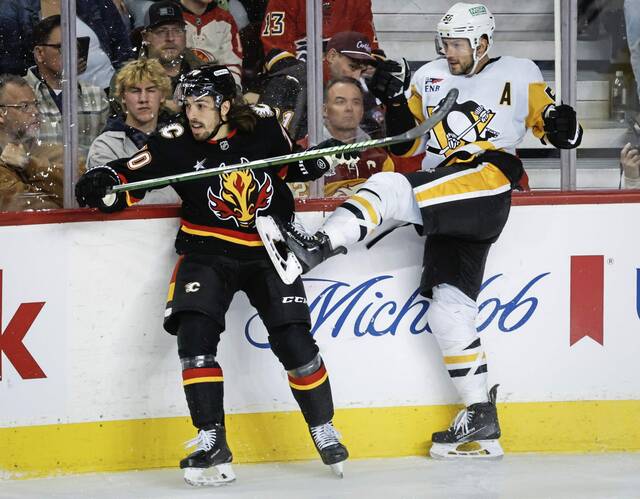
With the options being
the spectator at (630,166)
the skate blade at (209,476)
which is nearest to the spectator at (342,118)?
the spectator at (630,166)

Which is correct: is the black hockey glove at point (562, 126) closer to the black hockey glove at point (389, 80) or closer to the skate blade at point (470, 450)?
the black hockey glove at point (389, 80)

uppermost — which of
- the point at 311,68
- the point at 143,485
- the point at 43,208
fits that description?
the point at 311,68

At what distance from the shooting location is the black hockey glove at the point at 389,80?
412 centimetres

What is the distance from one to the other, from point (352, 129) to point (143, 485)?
48.8 inches

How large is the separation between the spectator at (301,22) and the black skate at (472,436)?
3.77ft

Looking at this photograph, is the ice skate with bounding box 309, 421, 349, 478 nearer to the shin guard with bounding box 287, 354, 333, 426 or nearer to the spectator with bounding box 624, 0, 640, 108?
the shin guard with bounding box 287, 354, 333, 426

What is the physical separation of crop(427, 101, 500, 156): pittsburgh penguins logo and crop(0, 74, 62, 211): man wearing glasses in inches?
45.7

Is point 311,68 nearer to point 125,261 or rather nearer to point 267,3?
point 267,3

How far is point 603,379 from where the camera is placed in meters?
4.26

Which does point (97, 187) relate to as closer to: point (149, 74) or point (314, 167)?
point (149, 74)

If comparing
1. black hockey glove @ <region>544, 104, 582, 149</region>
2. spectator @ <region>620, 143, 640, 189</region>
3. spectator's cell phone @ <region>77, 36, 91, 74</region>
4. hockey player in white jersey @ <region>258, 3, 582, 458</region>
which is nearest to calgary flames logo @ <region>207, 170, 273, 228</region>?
hockey player in white jersey @ <region>258, 3, 582, 458</region>

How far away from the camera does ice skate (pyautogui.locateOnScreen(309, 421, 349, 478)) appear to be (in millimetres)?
3879

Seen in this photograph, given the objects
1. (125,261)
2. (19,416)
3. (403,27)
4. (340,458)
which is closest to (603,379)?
(340,458)

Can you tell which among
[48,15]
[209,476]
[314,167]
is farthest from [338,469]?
[48,15]
